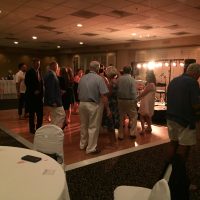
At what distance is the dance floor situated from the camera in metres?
4.10

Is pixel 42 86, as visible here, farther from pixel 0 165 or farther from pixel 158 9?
pixel 0 165

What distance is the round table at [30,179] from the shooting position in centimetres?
136

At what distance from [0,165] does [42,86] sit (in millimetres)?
3389

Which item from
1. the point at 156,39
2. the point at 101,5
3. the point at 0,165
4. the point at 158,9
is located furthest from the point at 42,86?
the point at 156,39

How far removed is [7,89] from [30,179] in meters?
→ 11.0

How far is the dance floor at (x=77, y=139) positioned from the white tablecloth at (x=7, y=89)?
535 cm

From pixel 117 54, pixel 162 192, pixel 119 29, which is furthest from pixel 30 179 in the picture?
pixel 117 54

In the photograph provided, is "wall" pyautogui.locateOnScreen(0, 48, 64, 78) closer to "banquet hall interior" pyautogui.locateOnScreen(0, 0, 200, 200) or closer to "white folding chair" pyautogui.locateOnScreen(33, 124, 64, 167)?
"banquet hall interior" pyautogui.locateOnScreen(0, 0, 200, 200)

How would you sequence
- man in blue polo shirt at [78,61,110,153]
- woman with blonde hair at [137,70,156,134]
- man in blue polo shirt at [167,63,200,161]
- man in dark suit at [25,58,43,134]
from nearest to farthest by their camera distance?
man in blue polo shirt at [167,63,200,161]
man in blue polo shirt at [78,61,110,153]
man in dark suit at [25,58,43,134]
woman with blonde hair at [137,70,156,134]

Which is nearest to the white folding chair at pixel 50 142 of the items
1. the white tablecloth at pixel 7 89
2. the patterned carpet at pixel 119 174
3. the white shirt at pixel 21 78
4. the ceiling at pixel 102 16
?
the patterned carpet at pixel 119 174

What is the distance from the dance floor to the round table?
6.50 ft

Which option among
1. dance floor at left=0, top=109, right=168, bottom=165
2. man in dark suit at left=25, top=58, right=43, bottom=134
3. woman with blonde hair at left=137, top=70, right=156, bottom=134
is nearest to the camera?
dance floor at left=0, top=109, right=168, bottom=165

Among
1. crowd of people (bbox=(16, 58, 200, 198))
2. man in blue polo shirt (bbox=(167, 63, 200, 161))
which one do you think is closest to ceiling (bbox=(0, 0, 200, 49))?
crowd of people (bbox=(16, 58, 200, 198))

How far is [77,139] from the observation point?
16.3 ft
